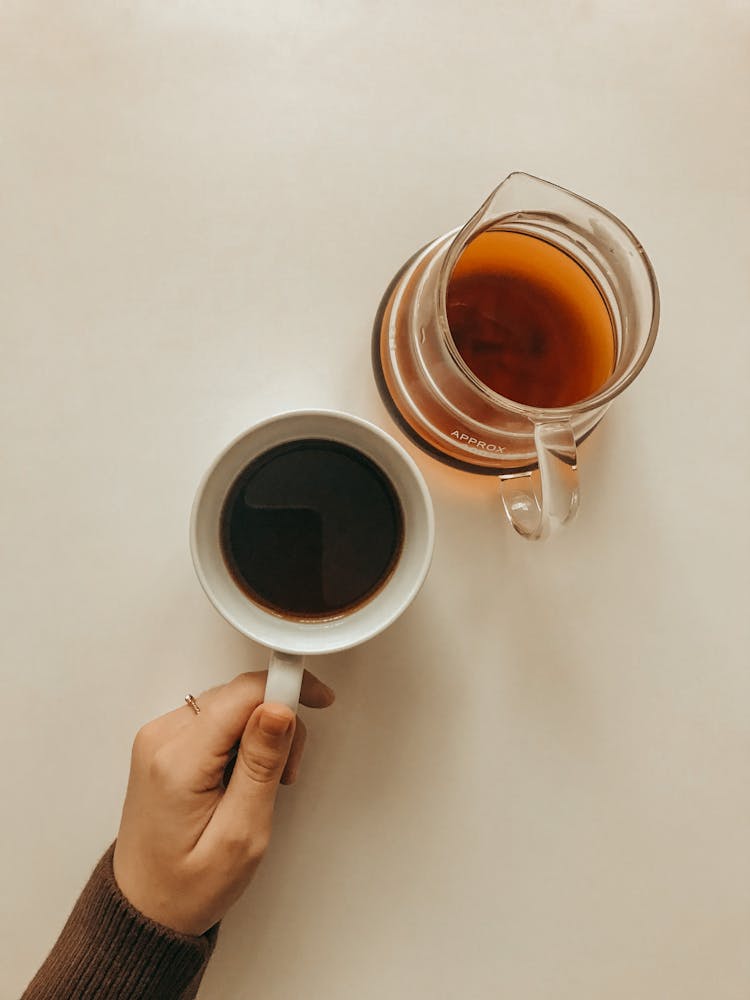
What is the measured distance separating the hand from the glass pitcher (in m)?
0.26

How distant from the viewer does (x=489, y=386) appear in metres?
0.65

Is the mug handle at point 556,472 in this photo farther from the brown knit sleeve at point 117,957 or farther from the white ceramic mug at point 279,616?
the brown knit sleeve at point 117,957

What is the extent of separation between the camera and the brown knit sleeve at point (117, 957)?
0.62 meters

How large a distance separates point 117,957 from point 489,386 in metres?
0.56

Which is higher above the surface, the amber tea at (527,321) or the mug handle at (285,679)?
the amber tea at (527,321)

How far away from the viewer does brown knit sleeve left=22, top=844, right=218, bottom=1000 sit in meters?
0.62

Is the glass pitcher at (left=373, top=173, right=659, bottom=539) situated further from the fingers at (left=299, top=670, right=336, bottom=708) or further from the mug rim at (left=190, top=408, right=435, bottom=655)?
the fingers at (left=299, top=670, right=336, bottom=708)

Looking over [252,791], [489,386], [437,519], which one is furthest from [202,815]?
[489,386]

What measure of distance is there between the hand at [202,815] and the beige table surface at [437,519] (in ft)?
0.27

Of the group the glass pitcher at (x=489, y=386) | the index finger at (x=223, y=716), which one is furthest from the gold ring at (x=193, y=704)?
the glass pitcher at (x=489, y=386)

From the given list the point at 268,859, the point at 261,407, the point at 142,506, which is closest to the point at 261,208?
the point at 261,407

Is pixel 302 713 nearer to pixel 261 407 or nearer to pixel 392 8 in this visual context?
pixel 261 407

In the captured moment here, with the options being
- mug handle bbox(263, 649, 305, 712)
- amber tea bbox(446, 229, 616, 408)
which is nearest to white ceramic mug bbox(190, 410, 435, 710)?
mug handle bbox(263, 649, 305, 712)

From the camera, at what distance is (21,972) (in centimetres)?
69
